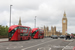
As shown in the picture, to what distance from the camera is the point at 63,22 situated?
435 ft

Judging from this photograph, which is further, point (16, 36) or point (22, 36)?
point (22, 36)

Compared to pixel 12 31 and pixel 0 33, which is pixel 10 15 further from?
pixel 0 33

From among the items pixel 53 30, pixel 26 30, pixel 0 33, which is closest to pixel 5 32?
pixel 0 33

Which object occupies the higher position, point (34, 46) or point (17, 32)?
point (17, 32)

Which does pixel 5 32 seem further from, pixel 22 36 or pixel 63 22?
pixel 63 22

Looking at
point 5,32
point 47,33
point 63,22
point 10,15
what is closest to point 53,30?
point 47,33

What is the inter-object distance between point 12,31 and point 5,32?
21.7 meters

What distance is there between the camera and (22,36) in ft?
97.5

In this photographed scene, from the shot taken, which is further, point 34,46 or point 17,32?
point 17,32

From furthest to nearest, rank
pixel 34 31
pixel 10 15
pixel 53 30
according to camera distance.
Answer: pixel 53 30
pixel 34 31
pixel 10 15

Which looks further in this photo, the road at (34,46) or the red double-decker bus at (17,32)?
the red double-decker bus at (17,32)

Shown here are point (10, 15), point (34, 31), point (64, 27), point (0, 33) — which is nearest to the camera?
point (10, 15)

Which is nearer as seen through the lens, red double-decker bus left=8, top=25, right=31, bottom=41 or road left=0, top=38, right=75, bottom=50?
road left=0, top=38, right=75, bottom=50

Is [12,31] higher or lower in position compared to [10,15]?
lower
